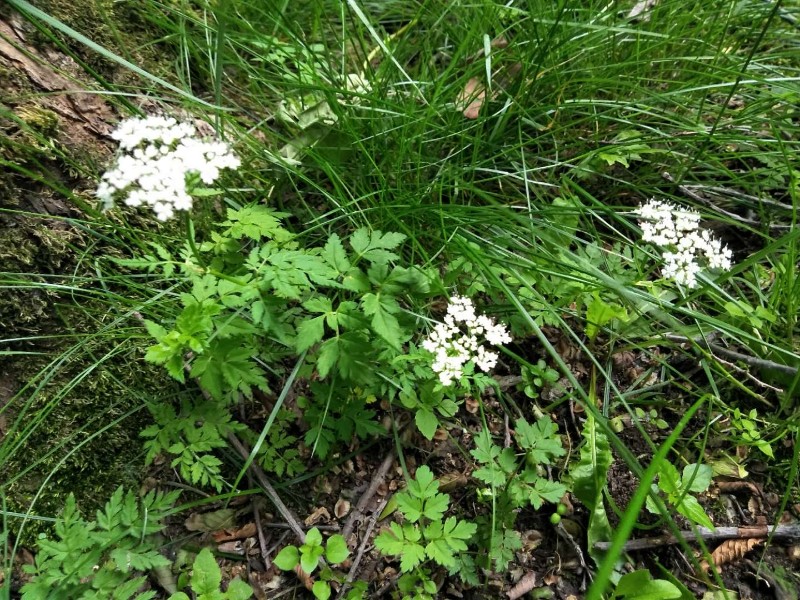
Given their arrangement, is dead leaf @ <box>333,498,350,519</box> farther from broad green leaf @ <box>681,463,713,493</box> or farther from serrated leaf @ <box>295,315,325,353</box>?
broad green leaf @ <box>681,463,713,493</box>

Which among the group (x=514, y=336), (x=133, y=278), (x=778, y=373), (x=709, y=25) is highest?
(x=133, y=278)

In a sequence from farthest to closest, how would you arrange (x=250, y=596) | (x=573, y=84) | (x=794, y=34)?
(x=794, y=34) → (x=573, y=84) → (x=250, y=596)

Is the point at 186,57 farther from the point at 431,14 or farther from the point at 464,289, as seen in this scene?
the point at 464,289

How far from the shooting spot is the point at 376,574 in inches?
64.7

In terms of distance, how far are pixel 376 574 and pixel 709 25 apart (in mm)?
2726

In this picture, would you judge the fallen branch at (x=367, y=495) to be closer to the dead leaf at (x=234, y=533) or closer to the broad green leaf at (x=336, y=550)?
the broad green leaf at (x=336, y=550)

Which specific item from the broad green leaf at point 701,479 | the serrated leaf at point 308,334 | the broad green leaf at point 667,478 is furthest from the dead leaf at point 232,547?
the broad green leaf at point 701,479

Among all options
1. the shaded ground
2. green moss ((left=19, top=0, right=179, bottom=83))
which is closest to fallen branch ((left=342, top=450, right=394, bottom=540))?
the shaded ground

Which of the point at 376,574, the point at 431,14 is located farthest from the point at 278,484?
the point at 431,14

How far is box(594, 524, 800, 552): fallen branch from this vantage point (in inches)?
68.2

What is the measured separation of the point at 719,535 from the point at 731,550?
8 centimetres

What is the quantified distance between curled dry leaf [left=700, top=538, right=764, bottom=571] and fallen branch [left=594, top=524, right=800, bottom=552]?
0.06 ft

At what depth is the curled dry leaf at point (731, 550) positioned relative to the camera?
1.76m

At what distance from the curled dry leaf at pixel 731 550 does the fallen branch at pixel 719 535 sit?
0.06 ft
